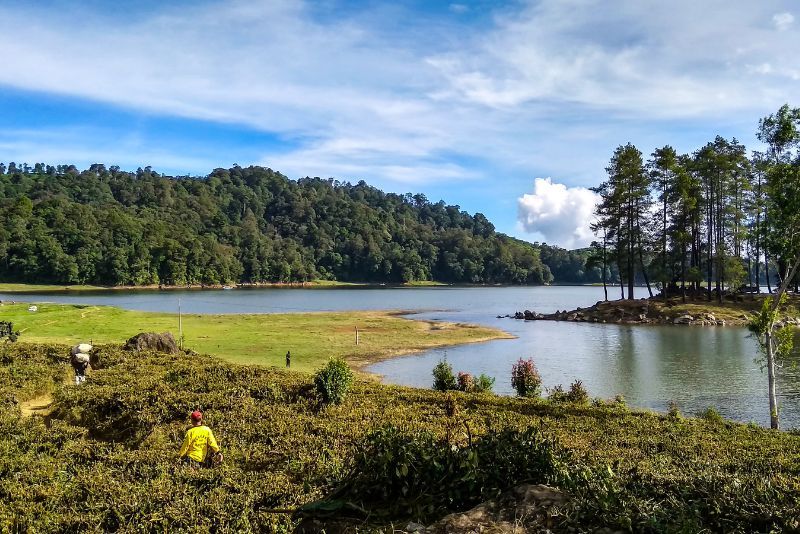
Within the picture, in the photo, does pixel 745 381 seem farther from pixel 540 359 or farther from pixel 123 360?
pixel 123 360

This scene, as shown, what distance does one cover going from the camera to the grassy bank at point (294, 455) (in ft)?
14.2

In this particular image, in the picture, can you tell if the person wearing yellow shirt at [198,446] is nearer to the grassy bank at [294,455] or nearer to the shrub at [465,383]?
the grassy bank at [294,455]

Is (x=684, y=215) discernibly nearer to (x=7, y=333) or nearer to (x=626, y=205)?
(x=626, y=205)

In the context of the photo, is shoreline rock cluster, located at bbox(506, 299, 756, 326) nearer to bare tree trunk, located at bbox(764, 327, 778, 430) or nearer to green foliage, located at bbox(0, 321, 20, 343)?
bare tree trunk, located at bbox(764, 327, 778, 430)

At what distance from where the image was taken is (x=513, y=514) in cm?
416

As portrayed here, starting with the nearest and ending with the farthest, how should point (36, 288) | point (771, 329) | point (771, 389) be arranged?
point (771, 389)
point (771, 329)
point (36, 288)

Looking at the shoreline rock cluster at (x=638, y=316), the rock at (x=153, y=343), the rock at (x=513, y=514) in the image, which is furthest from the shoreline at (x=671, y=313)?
the rock at (x=513, y=514)

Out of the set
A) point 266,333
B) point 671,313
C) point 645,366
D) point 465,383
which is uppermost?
point 671,313

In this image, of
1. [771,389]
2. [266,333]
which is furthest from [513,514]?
[266,333]

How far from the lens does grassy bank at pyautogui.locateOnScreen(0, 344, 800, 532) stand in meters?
4.34

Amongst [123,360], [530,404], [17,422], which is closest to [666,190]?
[530,404]

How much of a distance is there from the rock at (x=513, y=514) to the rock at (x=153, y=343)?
23.2 m

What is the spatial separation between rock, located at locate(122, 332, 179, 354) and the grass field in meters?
8.80

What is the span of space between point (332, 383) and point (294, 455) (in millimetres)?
4838
